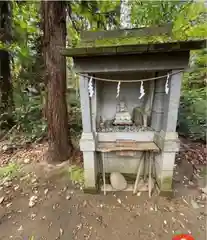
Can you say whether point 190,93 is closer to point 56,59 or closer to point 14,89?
point 56,59

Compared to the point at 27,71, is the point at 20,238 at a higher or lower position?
lower

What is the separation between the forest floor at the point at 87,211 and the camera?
170cm

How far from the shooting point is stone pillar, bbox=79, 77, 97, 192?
6.38 ft

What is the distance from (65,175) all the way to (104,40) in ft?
6.61

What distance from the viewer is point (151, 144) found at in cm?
218

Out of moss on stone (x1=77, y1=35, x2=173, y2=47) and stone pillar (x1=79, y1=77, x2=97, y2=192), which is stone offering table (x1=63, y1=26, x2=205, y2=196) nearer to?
stone pillar (x1=79, y1=77, x2=97, y2=192)

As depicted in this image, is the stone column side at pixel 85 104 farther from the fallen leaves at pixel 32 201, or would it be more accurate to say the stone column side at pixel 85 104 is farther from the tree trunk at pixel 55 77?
the fallen leaves at pixel 32 201

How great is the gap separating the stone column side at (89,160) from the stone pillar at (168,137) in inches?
34.7

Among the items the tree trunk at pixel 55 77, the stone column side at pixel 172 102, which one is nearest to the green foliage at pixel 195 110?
the stone column side at pixel 172 102

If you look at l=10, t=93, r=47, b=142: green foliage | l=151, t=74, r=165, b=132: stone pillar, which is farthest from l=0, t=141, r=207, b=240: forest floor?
l=10, t=93, r=47, b=142: green foliage

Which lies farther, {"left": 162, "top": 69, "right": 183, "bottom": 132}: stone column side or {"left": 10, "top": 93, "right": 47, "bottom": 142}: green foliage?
{"left": 10, "top": 93, "right": 47, "bottom": 142}: green foliage

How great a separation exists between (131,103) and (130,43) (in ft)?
2.93

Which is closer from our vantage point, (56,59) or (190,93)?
(56,59)

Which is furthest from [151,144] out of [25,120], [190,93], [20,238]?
[25,120]
